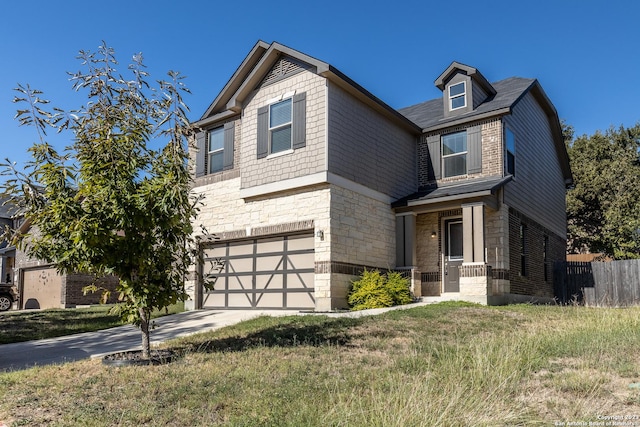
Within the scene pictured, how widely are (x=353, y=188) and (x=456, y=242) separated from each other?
416cm

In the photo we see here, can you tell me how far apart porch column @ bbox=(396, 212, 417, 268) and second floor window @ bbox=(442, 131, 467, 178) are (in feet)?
7.28

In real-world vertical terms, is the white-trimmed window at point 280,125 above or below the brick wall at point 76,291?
above

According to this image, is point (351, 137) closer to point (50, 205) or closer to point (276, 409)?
point (50, 205)

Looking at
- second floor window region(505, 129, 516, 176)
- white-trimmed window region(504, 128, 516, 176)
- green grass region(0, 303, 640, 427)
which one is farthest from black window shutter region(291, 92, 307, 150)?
green grass region(0, 303, 640, 427)

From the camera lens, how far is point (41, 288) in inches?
979

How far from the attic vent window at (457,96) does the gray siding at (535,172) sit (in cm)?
172

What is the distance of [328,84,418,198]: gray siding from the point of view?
14.9 m

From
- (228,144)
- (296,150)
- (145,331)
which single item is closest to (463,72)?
(296,150)

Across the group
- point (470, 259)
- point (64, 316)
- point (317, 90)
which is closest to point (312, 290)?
point (470, 259)

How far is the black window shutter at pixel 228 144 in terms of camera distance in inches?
693

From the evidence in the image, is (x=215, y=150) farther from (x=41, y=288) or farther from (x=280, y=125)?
(x=41, y=288)

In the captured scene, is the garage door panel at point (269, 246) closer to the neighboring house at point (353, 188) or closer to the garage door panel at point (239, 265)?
the neighboring house at point (353, 188)

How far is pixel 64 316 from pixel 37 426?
12407mm

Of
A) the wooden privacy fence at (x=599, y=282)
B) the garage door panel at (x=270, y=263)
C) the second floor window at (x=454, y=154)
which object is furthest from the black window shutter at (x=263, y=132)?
the wooden privacy fence at (x=599, y=282)
